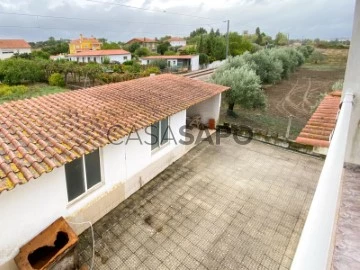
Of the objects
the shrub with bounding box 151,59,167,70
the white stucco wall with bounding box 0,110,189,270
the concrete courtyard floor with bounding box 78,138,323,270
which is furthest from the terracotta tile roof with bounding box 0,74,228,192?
the shrub with bounding box 151,59,167,70

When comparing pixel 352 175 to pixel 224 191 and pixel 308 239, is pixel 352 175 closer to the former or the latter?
pixel 308 239

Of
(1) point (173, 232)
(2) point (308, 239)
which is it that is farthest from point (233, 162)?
(2) point (308, 239)

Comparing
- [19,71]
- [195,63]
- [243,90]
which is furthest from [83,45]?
[243,90]

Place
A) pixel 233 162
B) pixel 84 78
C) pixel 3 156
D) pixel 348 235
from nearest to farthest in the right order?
pixel 348 235, pixel 3 156, pixel 233 162, pixel 84 78

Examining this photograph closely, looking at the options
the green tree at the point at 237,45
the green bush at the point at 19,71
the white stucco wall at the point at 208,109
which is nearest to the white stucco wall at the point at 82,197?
the white stucco wall at the point at 208,109

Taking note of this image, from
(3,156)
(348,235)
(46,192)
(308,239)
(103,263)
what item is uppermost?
(308,239)

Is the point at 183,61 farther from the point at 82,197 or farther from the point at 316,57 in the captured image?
the point at 82,197
